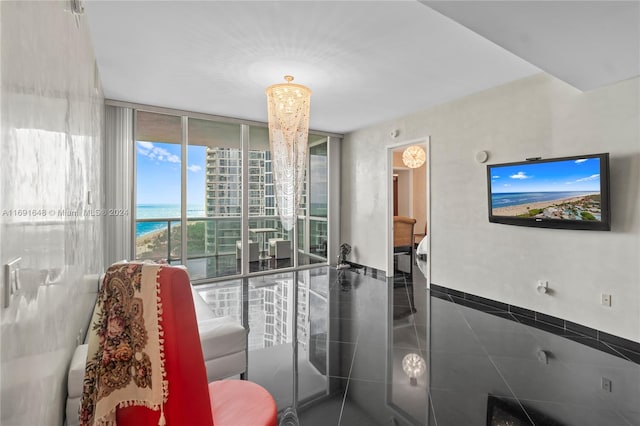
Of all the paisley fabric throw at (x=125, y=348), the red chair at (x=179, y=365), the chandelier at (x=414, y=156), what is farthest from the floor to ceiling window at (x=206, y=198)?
the red chair at (x=179, y=365)

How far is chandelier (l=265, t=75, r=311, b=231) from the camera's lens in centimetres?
342

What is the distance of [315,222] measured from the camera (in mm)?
6590

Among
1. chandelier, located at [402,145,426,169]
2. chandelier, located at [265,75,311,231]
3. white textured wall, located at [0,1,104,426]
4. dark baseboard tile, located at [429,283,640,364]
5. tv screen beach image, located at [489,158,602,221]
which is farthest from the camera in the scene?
chandelier, located at [402,145,426,169]

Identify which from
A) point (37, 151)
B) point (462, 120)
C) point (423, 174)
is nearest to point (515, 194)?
point (462, 120)

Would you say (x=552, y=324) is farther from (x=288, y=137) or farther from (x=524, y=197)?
(x=288, y=137)

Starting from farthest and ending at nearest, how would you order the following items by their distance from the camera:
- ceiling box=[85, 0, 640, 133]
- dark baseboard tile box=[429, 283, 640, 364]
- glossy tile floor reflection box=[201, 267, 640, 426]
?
dark baseboard tile box=[429, 283, 640, 364], ceiling box=[85, 0, 640, 133], glossy tile floor reflection box=[201, 267, 640, 426]

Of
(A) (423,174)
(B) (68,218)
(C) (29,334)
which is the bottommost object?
(C) (29,334)

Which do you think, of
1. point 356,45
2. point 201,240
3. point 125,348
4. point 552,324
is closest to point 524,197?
point 552,324

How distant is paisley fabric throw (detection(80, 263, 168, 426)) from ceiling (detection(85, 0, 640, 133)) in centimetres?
212

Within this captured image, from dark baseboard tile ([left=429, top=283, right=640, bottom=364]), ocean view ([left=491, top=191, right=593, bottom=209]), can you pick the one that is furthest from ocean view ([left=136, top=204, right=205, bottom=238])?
ocean view ([left=491, top=191, right=593, bottom=209])

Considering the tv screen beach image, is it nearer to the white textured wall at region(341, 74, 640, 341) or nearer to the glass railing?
the white textured wall at region(341, 74, 640, 341)

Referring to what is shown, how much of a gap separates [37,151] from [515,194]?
401 cm

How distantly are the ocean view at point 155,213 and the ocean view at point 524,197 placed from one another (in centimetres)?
430

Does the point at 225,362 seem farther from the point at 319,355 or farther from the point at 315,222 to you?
the point at 315,222
